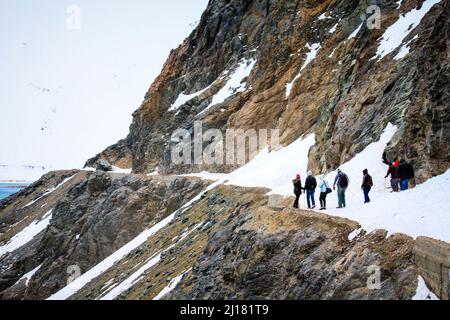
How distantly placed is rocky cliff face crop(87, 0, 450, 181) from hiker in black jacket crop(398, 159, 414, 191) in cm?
39

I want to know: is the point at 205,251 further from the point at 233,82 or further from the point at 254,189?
the point at 233,82

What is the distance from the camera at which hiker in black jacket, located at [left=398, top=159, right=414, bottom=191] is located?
13312mm

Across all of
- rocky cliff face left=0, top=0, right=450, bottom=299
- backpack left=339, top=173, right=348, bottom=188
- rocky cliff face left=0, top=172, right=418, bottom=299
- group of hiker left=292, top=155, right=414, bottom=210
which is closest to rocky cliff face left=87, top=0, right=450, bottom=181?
rocky cliff face left=0, top=0, right=450, bottom=299

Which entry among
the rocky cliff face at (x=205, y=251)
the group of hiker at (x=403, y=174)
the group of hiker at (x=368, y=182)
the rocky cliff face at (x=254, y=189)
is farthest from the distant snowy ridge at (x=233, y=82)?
the group of hiker at (x=403, y=174)

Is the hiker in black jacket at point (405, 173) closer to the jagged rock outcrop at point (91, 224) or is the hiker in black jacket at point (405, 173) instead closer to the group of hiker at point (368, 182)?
the group of hiker at point (368, 182)

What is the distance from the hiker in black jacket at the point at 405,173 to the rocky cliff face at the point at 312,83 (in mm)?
389

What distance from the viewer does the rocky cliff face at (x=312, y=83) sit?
15406 mm

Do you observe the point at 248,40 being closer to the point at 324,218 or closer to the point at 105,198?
the point at 105,198

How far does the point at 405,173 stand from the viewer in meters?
13.4

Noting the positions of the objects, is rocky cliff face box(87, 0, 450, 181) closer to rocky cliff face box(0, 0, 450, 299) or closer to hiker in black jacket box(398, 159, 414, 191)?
rocky cliff face box(0, 0, 450, 299)

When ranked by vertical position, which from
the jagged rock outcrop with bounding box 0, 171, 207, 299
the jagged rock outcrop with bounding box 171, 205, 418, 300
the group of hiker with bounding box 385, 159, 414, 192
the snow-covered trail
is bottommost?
the jagged rock outcrop with bounding box 0, 171, 207, 299

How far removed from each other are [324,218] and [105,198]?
44.3 meters

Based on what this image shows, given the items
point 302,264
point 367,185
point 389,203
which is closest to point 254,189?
point 367,185

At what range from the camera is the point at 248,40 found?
6203 cm
